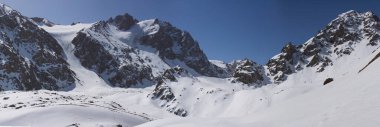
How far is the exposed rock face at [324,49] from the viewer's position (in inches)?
7013

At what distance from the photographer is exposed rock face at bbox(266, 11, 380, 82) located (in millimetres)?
178125

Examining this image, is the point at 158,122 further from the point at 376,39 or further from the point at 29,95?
the point at 376,39

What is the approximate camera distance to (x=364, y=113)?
15070 millimetres

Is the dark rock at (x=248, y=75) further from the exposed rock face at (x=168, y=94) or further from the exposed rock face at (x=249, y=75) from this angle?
the exposed rock face at (x=168, y=94)

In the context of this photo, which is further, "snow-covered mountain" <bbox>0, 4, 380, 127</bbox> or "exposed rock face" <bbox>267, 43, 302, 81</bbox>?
"exposed rock face" <bbox>267, 43, 302, 81</bbox>

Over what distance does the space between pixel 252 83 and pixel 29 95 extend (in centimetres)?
8665

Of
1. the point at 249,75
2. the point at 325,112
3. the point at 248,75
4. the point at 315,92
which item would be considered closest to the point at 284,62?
the point at 249,75

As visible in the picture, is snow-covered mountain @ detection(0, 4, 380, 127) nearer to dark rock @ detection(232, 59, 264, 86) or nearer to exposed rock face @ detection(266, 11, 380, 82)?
exposed rock face @ detection(266, 11, 380, 82)

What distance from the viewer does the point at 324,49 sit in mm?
188125

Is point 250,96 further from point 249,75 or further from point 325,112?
point 325,112

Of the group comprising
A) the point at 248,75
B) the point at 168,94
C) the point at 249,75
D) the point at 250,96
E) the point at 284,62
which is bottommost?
the point at 250,96

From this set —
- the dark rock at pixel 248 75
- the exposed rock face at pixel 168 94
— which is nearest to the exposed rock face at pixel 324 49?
the dark rock at pixel 248 75

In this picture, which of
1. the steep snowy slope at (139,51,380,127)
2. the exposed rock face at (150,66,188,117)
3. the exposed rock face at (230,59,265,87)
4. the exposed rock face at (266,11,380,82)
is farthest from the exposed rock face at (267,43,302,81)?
the steep snowy slope at (139,51,380,127)

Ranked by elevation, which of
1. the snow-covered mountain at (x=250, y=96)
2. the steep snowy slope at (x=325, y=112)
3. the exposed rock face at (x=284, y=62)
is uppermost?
the exposed rock face at (x=284, y=62)
